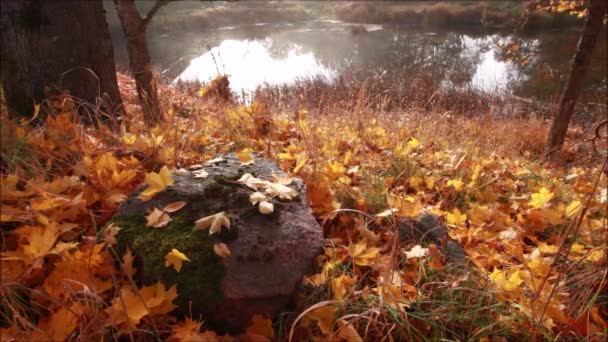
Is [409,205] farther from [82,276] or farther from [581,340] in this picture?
[82,276]

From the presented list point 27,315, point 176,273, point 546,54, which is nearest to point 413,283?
point 176,273

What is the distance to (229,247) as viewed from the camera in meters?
1.38

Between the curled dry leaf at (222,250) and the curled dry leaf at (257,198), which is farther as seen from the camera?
the curled dry leaf at (257,198)

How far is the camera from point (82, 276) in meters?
1.33

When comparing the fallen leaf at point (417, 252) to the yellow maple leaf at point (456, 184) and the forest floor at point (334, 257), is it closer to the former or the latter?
the forest floor at point (334, 257)

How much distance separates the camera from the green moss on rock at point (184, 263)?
4.22ft

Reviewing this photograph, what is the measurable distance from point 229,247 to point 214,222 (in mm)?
104

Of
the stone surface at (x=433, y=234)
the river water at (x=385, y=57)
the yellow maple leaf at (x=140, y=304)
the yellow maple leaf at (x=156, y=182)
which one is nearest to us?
the yellow maple leaf at (x=140, y=304)

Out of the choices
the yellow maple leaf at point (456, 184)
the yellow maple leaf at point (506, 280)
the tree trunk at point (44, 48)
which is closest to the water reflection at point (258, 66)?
the tree trunk at point (44, 48)

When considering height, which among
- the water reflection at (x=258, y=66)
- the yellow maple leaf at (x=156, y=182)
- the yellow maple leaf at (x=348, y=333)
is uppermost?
the yellow maple leaf at (x=156, y=182)

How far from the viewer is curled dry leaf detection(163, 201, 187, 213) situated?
4.87ft

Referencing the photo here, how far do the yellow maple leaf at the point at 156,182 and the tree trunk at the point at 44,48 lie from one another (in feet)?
3.83

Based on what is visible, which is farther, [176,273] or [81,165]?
[81,165]

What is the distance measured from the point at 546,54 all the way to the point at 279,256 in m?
17.7
